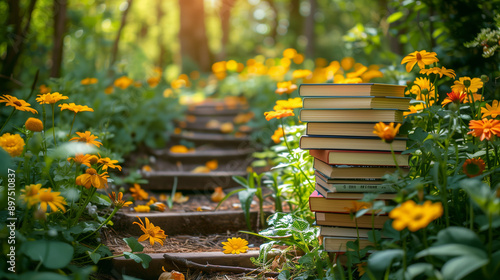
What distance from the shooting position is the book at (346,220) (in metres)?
1.40

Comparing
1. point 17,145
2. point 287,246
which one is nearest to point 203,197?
point 287,246

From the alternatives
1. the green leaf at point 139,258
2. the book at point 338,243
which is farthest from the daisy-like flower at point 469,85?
the green leaf at point 139,258

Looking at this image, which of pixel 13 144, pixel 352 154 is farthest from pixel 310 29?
pixel 13 144

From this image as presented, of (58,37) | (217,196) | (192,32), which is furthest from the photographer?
(192,32)

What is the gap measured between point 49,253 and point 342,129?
1.09m

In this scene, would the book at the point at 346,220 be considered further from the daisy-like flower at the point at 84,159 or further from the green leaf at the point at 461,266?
the daisy-like flower at the point at 84,159

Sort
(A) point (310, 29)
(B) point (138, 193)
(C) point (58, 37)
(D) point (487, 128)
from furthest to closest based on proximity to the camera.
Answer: (A) point (310, 29), (C) point (58, 37), (B) point (138, 193), (D) point (487, 128)

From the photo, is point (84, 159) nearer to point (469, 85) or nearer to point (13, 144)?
point (13, 144)

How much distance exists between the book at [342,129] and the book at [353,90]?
0.12 meters

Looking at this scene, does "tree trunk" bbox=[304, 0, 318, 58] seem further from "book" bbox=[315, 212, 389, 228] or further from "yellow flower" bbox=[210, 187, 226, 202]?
"book" bbox=[315, 212, 389, 228]

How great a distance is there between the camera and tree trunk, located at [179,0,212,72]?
307 inches

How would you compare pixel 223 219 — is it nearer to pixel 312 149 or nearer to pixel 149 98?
pixel 312 149

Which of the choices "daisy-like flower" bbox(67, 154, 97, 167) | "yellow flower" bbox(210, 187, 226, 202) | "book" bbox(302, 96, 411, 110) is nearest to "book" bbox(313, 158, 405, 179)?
"book" bbox(302, 96, 411, 110)

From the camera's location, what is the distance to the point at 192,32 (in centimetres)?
808
